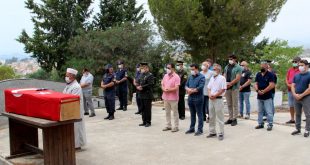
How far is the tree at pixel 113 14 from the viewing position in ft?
99.2

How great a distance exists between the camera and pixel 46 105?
6.66m

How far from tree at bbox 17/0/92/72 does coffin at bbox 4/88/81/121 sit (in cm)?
2120

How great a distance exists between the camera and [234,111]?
10664 mm

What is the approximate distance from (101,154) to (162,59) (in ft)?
59.3

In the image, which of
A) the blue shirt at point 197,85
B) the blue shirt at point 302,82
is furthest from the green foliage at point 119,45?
the blue shirt at point 302,82

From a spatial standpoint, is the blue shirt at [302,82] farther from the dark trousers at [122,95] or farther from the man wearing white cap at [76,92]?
the dark trousers at [122,95]

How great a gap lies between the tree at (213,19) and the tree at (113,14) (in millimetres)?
11089

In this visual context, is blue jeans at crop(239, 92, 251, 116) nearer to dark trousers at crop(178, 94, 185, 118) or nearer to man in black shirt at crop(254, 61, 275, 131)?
man in black shirt at crop(254, 61, 275, 131)

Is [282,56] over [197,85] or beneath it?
over

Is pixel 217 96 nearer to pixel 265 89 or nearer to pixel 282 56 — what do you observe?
pixel 265 89

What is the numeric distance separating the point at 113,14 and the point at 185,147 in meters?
23.3

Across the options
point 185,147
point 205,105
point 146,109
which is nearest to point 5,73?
point 146,109

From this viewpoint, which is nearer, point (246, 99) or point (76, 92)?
point (76, 92)

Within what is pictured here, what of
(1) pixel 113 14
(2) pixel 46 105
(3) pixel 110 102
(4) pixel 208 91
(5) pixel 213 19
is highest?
(1) pixel 113 14
